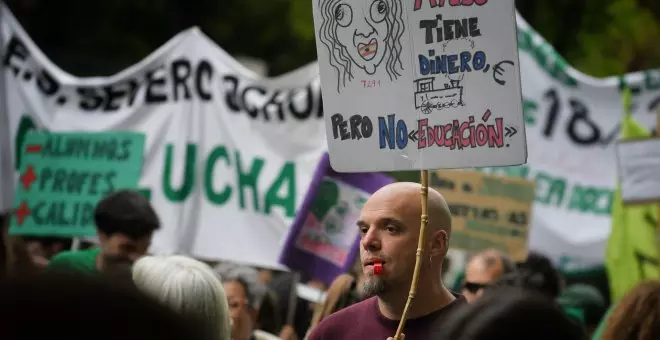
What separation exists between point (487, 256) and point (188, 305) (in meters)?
3.20

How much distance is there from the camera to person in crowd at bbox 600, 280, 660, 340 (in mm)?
2906

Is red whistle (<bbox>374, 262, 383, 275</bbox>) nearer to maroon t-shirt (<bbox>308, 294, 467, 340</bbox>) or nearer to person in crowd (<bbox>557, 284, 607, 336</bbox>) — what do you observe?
maroon t-shirt (<bbox>308, 294, 467, 340</bbox>)

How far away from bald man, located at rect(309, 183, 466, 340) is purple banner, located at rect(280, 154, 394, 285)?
198cm

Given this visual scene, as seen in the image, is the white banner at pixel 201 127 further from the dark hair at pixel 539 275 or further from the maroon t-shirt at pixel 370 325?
the maroon t-shirt at pixel 370 325

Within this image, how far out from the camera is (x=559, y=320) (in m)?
1.86

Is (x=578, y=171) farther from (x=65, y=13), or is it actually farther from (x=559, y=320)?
(x=65, y=13)

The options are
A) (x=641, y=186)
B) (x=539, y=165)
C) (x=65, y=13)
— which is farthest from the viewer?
(x=65, y=13)

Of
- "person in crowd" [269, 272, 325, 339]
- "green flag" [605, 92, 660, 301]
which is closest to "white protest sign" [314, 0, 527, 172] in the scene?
"person in crowd" [269, 272, 325, 339]

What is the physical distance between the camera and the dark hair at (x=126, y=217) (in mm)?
5812

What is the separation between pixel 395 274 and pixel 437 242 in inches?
8.4

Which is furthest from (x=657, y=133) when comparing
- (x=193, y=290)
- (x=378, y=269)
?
(x=193, y=290)

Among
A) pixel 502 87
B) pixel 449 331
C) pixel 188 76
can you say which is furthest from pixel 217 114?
pixel 449 331

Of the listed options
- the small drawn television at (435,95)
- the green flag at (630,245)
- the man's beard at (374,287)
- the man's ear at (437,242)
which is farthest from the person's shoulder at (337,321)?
the green flag at (630,245)

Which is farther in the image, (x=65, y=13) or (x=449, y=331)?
(x=65, y=13)
